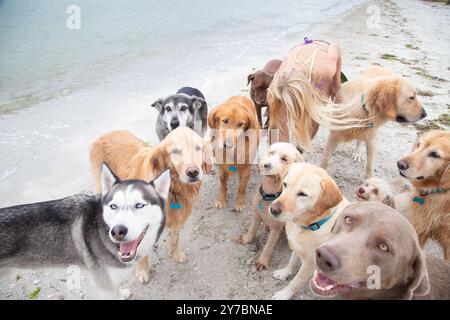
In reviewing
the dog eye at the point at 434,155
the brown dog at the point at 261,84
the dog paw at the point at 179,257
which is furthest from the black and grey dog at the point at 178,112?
the dog eye at the point at 434,155

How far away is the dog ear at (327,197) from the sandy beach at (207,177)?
1.29 meters

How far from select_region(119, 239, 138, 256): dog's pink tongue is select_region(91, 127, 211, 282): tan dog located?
0.73 m

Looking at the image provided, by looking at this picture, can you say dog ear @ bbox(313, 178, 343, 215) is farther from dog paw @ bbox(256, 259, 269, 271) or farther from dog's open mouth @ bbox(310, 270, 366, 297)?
dog paw @ bbox(256, 259, 269, 271)

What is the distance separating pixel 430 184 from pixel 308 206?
60.3 inches

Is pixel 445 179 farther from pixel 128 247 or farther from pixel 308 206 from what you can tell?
pixel 128 247

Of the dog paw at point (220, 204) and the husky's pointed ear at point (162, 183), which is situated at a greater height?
the husky's pointed ear at point (162, 183)

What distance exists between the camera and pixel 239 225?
14.5ft

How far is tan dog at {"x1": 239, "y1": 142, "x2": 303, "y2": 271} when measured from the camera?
334cm

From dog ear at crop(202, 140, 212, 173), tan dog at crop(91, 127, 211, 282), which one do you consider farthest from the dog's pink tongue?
dog ear at crop(202, 140, 212, 173)

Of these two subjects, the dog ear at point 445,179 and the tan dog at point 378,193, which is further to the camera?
the tan dog at point 378,193

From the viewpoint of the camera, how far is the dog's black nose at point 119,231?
2.46 meters

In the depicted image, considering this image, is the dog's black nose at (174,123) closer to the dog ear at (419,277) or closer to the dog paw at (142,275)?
the dog paw at (142,275)

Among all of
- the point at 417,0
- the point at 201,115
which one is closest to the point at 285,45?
the point at 201,115

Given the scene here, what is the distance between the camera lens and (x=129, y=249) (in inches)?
107
